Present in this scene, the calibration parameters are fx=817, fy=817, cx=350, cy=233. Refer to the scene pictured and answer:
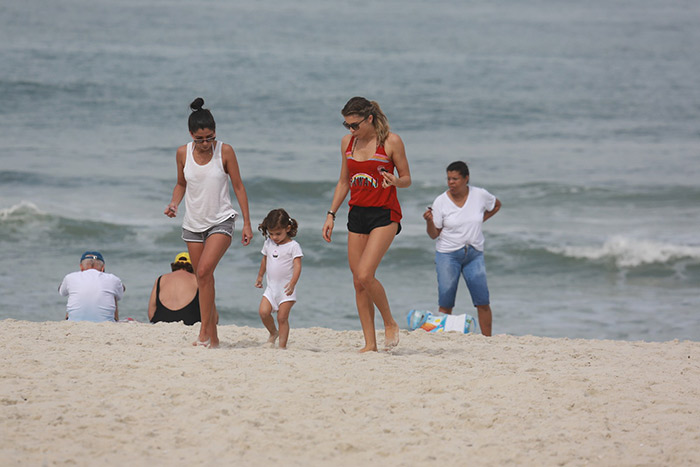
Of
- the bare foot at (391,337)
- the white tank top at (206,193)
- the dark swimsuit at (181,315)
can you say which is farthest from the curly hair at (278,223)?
the dark swimsuit at (181,315)

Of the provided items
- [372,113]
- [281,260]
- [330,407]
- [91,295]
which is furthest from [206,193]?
[91,295]

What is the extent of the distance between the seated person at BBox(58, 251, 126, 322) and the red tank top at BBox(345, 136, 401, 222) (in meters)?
2.97

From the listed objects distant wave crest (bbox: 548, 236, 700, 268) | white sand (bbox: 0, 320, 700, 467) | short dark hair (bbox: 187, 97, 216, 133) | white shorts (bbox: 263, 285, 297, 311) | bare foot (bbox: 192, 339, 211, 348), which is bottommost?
white sand (bbox: 0, 320, 700, 467)

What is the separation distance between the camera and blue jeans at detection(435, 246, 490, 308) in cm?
788

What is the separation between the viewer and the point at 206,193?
569 cm

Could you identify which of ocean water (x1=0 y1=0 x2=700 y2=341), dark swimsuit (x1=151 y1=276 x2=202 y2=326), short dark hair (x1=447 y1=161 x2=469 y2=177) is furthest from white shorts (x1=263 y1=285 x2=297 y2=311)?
ocean water (x1=0 y1=0 x2=700 y2=341)

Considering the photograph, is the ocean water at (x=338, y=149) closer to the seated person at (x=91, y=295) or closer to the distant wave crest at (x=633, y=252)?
the distant wave crest at (x=633, y=252)

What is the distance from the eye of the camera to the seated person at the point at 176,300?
7.47 metres

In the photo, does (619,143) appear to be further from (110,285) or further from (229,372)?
(229,372)

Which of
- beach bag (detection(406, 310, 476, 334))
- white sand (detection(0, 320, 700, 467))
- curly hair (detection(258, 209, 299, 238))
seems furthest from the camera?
beach bag (detection(406, 310, 476, 334))

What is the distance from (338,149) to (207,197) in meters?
17.9

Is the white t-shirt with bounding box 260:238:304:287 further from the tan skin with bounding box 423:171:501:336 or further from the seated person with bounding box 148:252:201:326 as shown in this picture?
the tan skin with bounding box 423:171:501:336

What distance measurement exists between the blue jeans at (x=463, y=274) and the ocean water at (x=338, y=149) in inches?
81.8

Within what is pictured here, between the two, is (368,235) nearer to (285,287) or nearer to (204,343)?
(285,287)
